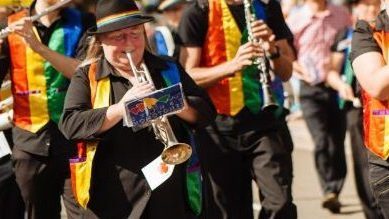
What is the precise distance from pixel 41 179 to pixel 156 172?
1.43 meters

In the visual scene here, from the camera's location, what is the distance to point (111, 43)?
4.54m

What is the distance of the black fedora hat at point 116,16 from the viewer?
14.8ft

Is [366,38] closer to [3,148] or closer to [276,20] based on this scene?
[276,20]

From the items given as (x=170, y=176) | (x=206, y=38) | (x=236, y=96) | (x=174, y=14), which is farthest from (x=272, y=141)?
(x=174, y=14)

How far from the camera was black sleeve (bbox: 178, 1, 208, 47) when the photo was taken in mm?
5930

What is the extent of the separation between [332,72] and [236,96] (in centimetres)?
236

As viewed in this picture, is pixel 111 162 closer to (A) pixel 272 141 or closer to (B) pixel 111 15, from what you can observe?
(B) pixel 111 15

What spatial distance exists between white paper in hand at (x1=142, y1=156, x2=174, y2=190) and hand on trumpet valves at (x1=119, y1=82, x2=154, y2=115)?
0.35 metres

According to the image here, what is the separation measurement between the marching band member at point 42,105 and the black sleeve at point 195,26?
0.59 metres

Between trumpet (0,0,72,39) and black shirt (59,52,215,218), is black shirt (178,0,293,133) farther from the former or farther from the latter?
black shirt (59,52,215,218)

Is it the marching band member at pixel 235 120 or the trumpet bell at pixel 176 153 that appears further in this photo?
the marching band member at pixel 235 120

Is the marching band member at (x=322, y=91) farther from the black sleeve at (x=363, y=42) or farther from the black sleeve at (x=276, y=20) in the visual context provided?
the black sleeve at (x=363, y=42)

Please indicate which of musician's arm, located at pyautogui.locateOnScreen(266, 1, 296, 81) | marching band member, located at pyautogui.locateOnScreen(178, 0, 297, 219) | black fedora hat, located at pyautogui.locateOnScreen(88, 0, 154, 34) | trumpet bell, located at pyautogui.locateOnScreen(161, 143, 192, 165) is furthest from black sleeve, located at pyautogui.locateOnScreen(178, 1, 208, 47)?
trumpet bell, located at pyautogui.locateOnScreen(161, 143, 192, 165)

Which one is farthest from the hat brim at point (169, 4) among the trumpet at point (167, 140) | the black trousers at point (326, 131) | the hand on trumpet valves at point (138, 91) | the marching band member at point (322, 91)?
the hand on trumpet valves at point (138, 91)
